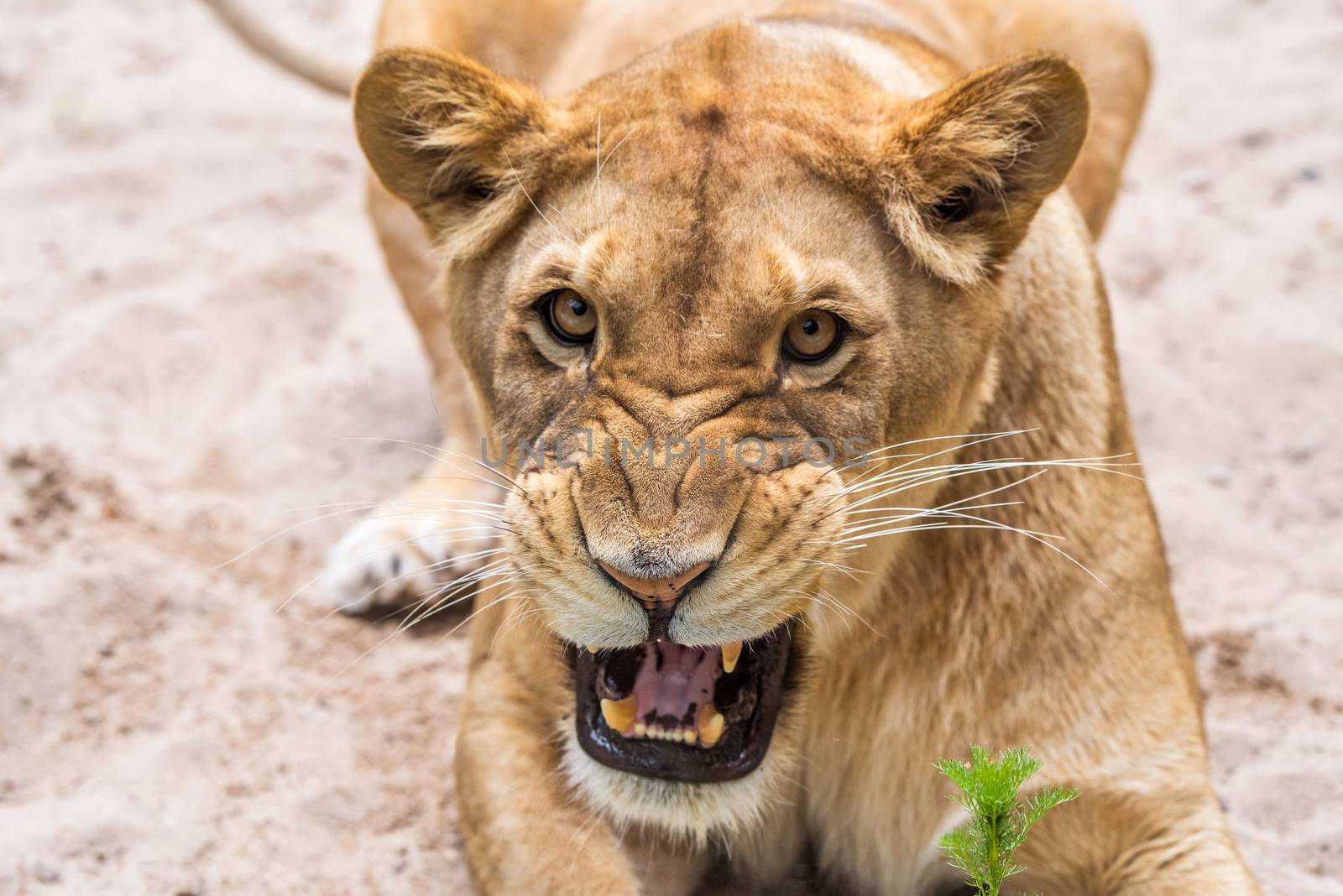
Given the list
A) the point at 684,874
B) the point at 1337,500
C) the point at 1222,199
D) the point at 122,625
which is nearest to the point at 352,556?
the point at 122,625

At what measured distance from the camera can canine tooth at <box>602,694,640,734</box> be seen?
6.93ft

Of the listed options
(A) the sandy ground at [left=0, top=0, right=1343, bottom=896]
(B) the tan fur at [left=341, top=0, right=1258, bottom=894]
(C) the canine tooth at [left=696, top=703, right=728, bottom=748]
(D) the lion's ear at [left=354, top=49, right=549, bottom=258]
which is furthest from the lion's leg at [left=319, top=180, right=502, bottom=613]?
(C) the canine tooth at [left=696, top=703, right=728, bottom=748]

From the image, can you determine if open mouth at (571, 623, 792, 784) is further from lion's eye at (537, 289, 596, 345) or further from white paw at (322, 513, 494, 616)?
white paw at (322, 513, 494, 616)

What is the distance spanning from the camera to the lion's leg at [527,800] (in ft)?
7.73

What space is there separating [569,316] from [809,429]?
34 cm

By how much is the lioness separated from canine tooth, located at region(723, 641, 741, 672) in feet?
0.11

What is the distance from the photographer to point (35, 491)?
11.3 feet

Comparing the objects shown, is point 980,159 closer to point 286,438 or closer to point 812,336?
point 812,336

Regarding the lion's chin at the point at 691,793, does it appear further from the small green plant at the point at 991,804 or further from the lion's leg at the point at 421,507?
the lion's leg at the point at 421,507

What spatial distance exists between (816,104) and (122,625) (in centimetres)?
180

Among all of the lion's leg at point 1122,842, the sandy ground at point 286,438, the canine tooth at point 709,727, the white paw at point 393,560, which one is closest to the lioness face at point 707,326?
the canine tooth at point 709,727

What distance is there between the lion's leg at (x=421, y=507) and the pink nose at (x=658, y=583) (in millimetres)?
1296

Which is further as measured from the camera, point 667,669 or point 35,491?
point 35,491

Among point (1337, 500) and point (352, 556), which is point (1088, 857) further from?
point (352, 556)
